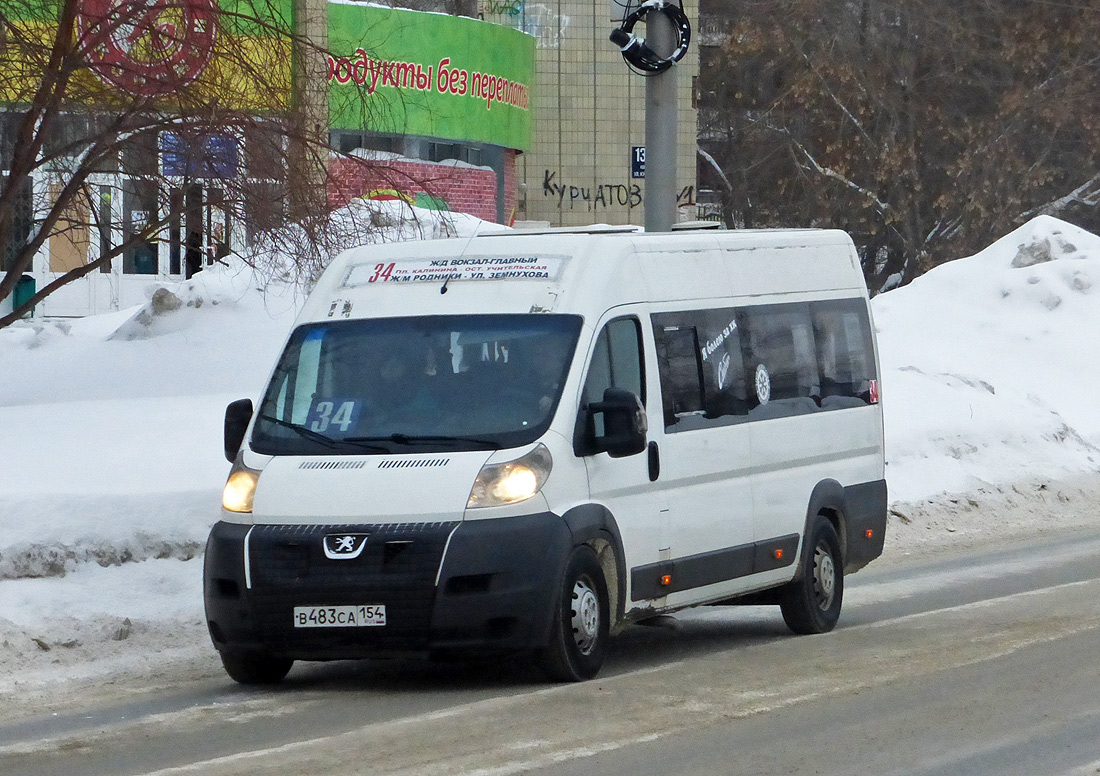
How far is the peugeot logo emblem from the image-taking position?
310 inches

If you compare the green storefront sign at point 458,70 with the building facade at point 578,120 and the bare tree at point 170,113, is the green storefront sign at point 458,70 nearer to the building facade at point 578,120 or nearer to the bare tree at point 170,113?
the building facade at point 578,120

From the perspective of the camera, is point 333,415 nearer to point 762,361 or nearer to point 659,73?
point 762,361

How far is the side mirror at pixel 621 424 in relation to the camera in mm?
8242

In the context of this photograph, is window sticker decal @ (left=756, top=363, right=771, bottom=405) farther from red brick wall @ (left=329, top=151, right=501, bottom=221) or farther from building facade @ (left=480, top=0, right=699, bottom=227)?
building facade @ (left=480, top=0, right=699, bottom=227)

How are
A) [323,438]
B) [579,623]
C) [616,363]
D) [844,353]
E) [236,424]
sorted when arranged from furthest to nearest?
[844,353]
[236,424]
[616,363]
[323,438]
[579,623]

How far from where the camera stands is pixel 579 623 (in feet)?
26.9

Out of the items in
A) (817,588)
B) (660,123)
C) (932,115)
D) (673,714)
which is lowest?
(673,714)

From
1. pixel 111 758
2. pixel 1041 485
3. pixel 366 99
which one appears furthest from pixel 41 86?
pixel 1041 485

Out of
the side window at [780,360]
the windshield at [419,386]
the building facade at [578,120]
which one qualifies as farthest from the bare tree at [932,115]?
the windshield at [419,386]

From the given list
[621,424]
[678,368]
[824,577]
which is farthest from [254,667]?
[824,577]

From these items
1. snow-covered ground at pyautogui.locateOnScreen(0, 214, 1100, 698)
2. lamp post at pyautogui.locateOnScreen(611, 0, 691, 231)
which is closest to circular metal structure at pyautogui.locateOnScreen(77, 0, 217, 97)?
snow-covered ground at pyautogui.locateOnScreen(0, 214, 1100, 698)

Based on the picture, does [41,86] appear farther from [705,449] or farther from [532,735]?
[532,735]

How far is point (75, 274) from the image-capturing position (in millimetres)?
13383

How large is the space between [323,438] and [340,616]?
0.92m
